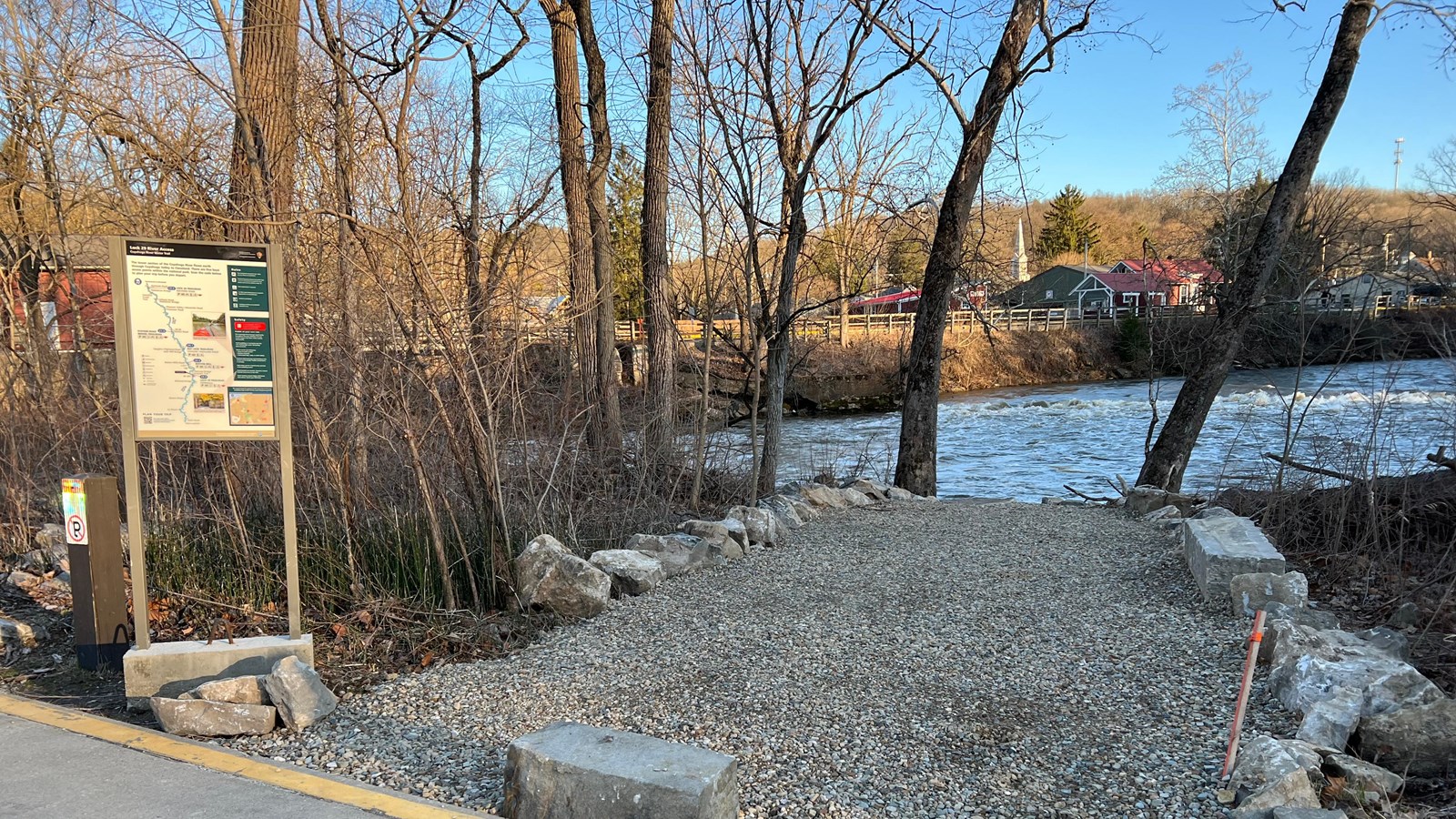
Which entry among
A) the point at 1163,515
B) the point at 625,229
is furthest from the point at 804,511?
the point at 625,229

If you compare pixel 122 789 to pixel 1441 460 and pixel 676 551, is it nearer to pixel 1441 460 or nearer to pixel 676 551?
pixel 676 551

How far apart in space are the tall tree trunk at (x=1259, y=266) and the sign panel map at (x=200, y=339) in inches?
407

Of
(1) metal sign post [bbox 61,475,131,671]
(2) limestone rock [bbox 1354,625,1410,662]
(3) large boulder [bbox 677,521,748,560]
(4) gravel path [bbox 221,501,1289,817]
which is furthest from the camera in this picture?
(3) large boulder [bbox 677,521,748,560]

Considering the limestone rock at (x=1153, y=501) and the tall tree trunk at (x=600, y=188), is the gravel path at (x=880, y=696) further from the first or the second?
the tall tree trunk at (x=600, y=188)

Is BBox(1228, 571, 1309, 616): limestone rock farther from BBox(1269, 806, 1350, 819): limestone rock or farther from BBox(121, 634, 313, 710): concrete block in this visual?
BBox(121, 634, 313, 710): concrete block

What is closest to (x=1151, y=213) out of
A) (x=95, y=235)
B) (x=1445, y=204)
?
(x=1445, y=204)

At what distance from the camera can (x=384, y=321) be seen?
534cm

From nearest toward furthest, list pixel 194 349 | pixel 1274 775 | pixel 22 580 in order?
pixel 1274 775 < pixel 194 349 < pixel 22 580

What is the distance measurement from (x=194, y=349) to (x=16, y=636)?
8.89 ft

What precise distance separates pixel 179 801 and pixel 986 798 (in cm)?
298

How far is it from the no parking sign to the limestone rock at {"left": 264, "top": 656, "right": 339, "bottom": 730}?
1681 mm

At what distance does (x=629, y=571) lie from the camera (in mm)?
6000

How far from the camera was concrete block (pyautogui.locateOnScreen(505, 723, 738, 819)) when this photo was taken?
9.69 feet

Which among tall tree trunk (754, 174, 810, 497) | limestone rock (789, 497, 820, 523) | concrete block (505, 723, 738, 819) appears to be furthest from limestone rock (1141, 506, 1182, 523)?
concrete block (505, 723, 738, 819)
